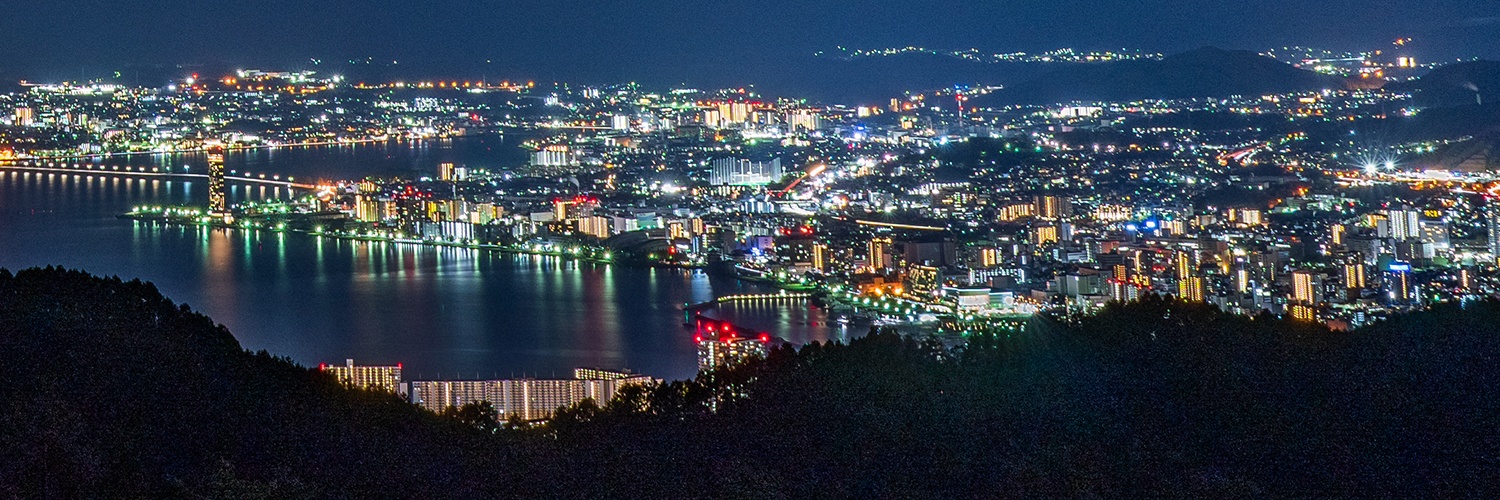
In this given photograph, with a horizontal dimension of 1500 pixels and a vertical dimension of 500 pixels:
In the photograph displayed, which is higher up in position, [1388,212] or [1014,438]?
[1388,212]

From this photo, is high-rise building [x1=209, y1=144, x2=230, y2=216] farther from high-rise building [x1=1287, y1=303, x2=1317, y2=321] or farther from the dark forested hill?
the dark forested hill

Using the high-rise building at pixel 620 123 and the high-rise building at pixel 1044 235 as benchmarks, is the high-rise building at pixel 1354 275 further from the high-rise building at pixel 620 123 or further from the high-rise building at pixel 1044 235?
the high-rise building at pixel 620 123

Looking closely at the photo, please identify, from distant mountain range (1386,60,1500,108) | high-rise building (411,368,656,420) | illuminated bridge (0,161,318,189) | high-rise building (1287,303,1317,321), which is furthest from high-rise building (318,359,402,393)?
distant mountain range (1386,60,1500,108)

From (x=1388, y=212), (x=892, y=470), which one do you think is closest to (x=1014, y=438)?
(x=892, y=470)

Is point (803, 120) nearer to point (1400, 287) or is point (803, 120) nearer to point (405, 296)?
point (405, 296)

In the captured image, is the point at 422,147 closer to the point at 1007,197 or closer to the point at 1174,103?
the point at 1174,103
